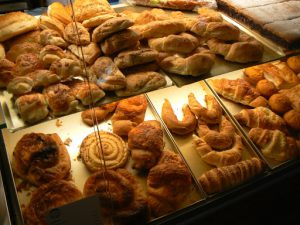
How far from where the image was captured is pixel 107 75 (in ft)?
4.62

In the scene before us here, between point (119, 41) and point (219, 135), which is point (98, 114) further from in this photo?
point (219, 135)

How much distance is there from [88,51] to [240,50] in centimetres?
75

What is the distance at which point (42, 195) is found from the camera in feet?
4.97

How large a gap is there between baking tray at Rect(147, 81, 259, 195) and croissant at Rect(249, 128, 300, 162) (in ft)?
0.22

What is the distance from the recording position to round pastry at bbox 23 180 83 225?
4.77 feet

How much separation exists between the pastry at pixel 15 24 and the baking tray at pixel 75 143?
533 mm

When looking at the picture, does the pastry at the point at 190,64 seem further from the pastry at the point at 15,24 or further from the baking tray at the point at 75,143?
the pastry at the point at 15,24

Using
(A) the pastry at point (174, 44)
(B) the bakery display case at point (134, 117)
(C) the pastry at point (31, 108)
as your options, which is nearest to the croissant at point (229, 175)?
(B) the bakery display case at point (134, 117)

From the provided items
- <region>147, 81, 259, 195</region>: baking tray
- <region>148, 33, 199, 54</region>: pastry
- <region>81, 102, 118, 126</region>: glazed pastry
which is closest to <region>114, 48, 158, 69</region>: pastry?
<region>148, 33, 199, 54</region>: pastry

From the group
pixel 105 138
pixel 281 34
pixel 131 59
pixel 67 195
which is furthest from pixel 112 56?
pixel 281 34

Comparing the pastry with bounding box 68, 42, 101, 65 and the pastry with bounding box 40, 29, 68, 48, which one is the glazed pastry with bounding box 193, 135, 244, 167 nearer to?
the pastry with bounding box 68, 42, 101, 65

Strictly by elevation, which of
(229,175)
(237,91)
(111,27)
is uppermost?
(111,27)

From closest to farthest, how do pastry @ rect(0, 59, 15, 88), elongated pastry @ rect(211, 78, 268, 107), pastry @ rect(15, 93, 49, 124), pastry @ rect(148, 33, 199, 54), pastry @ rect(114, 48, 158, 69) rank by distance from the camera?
pastry @ rect(15, 93, 49, 124) < pastry @ rect(0, 59, 15, 88) < pastry @ rect(114, 48, 158, 69) < pastry @ rect(148, 33, 199, 54) < elongated pastry @ rect(211, 78, 268, 107)

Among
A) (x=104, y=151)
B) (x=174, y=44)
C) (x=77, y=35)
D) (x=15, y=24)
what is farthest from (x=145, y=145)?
(x=15, y=24)
